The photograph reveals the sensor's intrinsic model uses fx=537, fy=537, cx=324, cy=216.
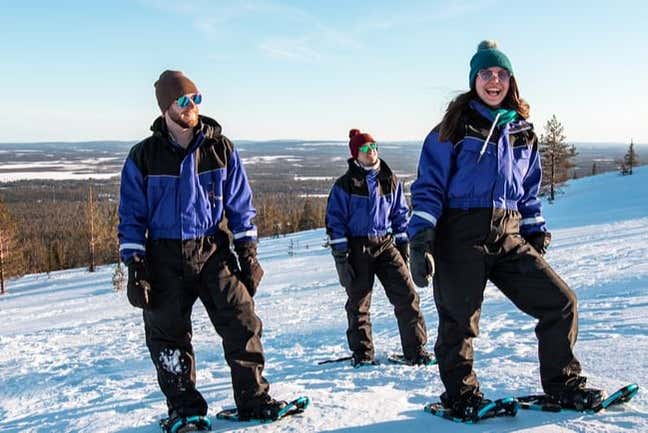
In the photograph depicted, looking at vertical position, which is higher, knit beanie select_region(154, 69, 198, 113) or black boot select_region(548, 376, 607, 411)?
knit beanie select_region(154, 69, 198, 113)

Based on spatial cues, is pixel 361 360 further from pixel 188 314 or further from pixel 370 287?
pixel 188 314

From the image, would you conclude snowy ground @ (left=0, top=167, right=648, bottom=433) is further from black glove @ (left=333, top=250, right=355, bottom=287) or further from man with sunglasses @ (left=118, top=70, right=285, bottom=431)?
black glove @ (left=333, top=250, right=355, bottom=287)

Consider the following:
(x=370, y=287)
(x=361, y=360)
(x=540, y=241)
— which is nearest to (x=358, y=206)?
(x=370, y=287)

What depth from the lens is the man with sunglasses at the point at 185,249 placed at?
3.08 meters

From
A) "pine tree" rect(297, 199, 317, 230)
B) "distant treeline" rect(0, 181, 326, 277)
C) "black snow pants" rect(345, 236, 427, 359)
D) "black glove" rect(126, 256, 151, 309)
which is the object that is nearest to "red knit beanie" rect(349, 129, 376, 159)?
"black snow pants" rect(345, 236, 427, 359)

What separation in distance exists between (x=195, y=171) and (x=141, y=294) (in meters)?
0.76

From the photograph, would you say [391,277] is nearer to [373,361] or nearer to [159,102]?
[373,361]

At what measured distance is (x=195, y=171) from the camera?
3.12 metres

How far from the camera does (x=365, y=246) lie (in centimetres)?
488

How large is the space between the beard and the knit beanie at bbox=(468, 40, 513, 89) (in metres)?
1.63

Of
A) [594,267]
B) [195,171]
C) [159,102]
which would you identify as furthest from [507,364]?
[594,267]

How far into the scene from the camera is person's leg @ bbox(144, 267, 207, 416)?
10.2 feet

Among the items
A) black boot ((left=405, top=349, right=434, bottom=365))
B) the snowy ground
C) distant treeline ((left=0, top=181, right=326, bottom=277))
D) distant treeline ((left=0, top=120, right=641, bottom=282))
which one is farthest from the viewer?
distant treeline ((left=0, top=181, right=326, bottom=277))

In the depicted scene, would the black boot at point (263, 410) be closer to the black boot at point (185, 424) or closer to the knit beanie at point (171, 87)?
the black boot at point (185, 424)
